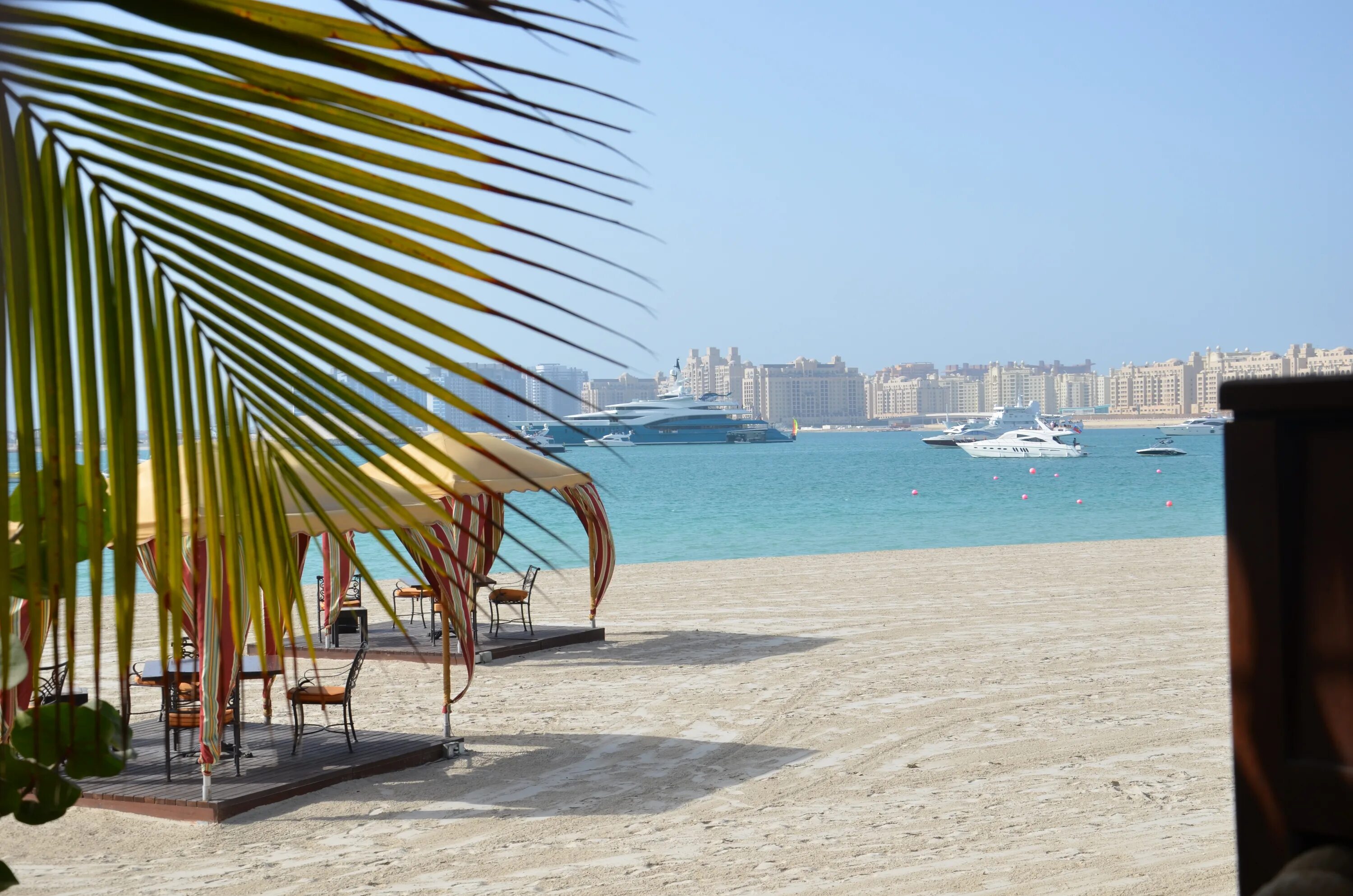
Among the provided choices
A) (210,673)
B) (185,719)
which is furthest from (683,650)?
(210,673)

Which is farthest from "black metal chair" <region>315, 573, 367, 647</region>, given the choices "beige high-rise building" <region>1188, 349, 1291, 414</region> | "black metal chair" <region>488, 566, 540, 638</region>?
"beige high-rise building" <region>1188, 349, 1291, 414</region>

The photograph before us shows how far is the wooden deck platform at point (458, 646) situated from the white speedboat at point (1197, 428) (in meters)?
115

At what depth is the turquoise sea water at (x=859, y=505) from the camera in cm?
4034

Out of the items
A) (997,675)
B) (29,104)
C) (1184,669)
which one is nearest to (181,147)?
(29,104)

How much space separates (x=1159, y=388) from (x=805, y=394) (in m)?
45.6

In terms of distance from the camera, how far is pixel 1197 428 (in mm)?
125625

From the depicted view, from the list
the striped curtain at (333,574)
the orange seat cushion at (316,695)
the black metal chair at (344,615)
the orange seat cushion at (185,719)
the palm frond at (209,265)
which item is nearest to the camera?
the palm frond at (209,265)

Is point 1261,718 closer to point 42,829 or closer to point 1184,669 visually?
point 42,829

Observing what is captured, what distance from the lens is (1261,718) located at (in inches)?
31.3

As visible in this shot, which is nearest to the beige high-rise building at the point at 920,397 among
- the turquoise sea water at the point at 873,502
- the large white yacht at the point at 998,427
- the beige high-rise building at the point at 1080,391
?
the beige high-rise building at the point at 1080,391

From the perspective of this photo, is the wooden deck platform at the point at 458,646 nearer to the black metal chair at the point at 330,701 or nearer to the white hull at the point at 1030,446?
the black metal chair at the point at 330,701

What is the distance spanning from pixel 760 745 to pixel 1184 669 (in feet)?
14.8

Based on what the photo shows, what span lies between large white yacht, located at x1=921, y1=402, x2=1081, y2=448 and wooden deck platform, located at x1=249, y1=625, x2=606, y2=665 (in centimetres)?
8466

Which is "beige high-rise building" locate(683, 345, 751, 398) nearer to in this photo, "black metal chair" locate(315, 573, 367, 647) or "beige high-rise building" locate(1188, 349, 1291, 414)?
"beige high-rise building" locate(1188, 349, 1291, 414)
